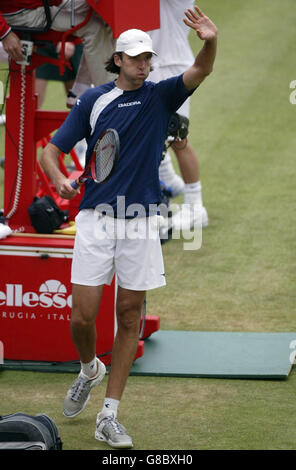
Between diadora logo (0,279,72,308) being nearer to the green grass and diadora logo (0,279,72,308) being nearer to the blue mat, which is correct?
the green grass

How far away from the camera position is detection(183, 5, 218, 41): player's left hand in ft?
17.5

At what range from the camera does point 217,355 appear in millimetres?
6633

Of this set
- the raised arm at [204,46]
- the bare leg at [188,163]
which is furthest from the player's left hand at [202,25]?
the bare leg at [188,163]

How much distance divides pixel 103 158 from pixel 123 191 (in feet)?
0.70

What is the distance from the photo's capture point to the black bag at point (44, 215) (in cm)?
681

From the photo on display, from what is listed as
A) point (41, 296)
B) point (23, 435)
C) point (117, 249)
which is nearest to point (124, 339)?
point (117, 249)

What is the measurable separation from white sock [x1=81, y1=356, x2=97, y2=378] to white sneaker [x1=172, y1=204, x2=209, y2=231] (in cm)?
351

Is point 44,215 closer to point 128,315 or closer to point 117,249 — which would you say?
point 117,249

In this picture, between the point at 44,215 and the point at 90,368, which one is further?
the point at 44,215

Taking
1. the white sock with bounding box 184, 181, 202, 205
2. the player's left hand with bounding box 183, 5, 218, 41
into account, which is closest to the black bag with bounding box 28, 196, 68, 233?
the player's left hand with bounding box 183, 5, 218, 41

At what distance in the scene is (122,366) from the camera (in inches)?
219

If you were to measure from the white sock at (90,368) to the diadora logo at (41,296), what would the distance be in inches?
29.6

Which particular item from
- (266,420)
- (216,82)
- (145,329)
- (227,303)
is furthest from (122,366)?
(216,82)

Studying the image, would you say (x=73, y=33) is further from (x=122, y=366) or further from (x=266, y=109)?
(x=266, y=109)
